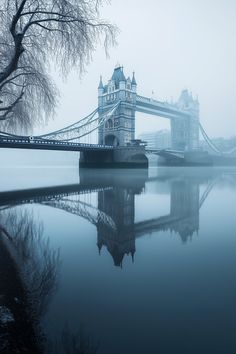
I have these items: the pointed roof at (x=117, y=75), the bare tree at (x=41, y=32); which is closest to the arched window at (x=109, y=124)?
the pointed roof at (x=117, y=75)

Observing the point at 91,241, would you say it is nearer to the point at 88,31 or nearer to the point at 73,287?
the point at 73,287

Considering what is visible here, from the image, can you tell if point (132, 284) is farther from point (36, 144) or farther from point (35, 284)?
point (36, 144)

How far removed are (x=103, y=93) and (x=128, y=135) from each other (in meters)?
11.9

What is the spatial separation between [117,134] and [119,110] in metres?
4.50

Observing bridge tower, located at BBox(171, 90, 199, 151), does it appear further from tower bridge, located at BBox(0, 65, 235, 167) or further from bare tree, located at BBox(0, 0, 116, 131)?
bare tree, located at BBox(0, 0, 116, 131)

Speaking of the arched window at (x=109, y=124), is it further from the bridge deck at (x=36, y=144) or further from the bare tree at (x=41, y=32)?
the bare tree at (x=41, y=32)

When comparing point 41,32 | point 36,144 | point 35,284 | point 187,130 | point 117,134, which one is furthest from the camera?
point 187,130

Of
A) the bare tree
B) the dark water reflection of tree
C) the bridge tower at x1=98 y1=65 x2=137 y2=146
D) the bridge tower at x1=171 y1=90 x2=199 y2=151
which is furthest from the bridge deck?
the bridge tower at x1=171 y1=90 x2=199 y2=151

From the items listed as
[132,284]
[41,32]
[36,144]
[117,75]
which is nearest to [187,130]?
[117,75]

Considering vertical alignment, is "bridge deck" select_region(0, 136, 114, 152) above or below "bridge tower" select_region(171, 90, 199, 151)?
below

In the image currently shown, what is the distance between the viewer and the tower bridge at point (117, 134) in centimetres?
2950

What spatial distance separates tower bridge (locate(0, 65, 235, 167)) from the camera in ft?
96.8

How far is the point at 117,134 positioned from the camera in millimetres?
44094

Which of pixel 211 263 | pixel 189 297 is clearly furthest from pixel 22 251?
pixel 211 263
